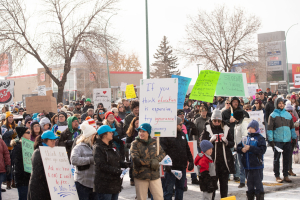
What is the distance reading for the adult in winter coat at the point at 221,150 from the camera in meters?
6.25

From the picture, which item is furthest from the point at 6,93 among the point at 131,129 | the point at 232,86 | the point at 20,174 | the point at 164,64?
the point at 164,64

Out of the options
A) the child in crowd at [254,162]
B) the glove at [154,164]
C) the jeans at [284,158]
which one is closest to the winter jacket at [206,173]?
the child in crowd at [254,162]

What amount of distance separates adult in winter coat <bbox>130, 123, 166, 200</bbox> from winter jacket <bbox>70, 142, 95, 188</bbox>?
2.20ft

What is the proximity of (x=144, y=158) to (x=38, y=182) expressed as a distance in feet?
5.37

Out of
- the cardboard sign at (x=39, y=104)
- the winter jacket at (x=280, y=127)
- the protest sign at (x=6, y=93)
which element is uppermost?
the protest sign at (x=6, y=93)

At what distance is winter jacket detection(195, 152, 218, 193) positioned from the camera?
227 inches

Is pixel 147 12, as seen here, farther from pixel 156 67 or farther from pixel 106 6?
pixel 156 67

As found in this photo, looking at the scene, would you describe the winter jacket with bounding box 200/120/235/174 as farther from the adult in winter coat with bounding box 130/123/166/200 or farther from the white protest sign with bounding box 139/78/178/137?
the adult in winter coat with bounding box 130/123/166/200

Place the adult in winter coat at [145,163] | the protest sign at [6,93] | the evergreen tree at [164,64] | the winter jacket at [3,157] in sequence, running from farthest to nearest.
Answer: the evergreen tree at [164,64]
the protest sign at [6,93]
the winter jacket at [3,157]
the adult in winter coat at [145,163]

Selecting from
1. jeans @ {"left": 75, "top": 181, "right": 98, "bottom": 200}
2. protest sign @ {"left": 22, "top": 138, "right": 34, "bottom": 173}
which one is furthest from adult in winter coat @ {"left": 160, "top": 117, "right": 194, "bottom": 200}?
protest sign @ {"left": 22, "top": 138, "right": 34, "bottom": 173}

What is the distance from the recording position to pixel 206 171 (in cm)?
584

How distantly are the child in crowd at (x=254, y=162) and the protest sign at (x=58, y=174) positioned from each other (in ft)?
10.4

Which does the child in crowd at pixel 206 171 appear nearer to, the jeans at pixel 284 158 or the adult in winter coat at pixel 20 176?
the jeans at pixel 284 158

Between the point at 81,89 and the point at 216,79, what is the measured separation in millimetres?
46454
